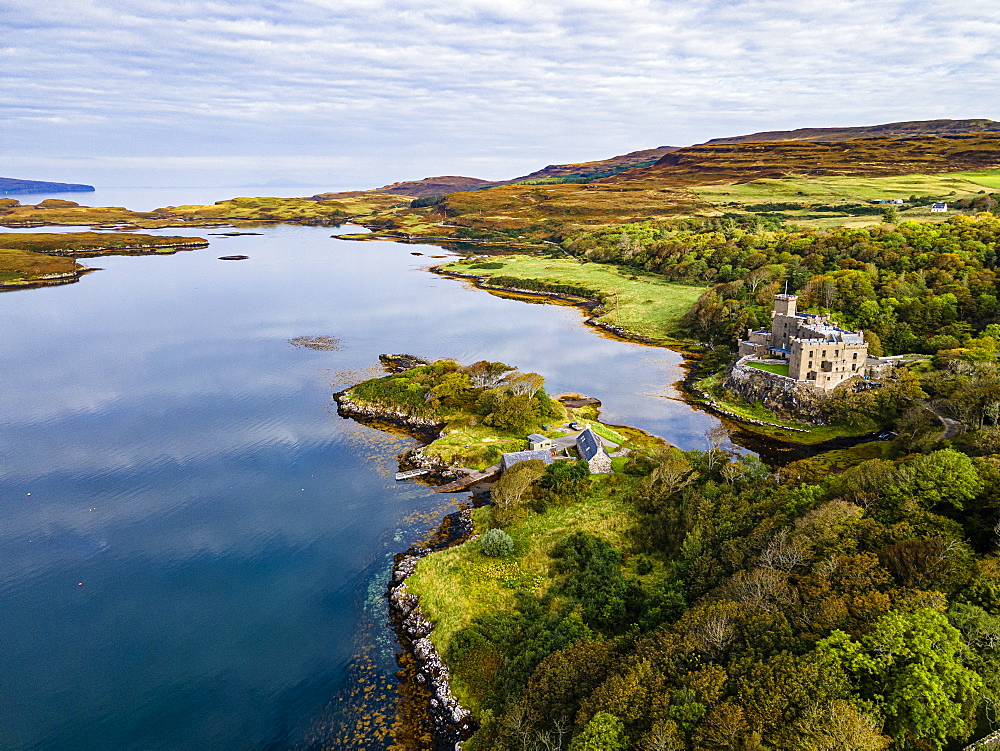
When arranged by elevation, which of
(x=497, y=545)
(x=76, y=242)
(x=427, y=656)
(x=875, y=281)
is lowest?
(x=427, y=656)

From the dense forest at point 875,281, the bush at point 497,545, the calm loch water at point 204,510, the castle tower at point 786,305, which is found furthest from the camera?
the dense forest at point 875,281

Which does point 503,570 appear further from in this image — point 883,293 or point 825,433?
point 883,293

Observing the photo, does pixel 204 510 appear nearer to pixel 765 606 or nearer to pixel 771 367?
pixel 765 606

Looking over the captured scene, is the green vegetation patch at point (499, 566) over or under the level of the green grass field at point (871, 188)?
under

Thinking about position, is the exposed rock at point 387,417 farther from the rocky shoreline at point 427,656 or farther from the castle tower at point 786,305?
the castle tower at point 786,305

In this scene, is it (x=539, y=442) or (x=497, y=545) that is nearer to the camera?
(x=497, y=545)

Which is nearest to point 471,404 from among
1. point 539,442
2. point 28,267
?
point 539,442

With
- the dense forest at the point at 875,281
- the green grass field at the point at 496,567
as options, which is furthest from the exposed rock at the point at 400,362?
the dense forest at the point at 875,281
